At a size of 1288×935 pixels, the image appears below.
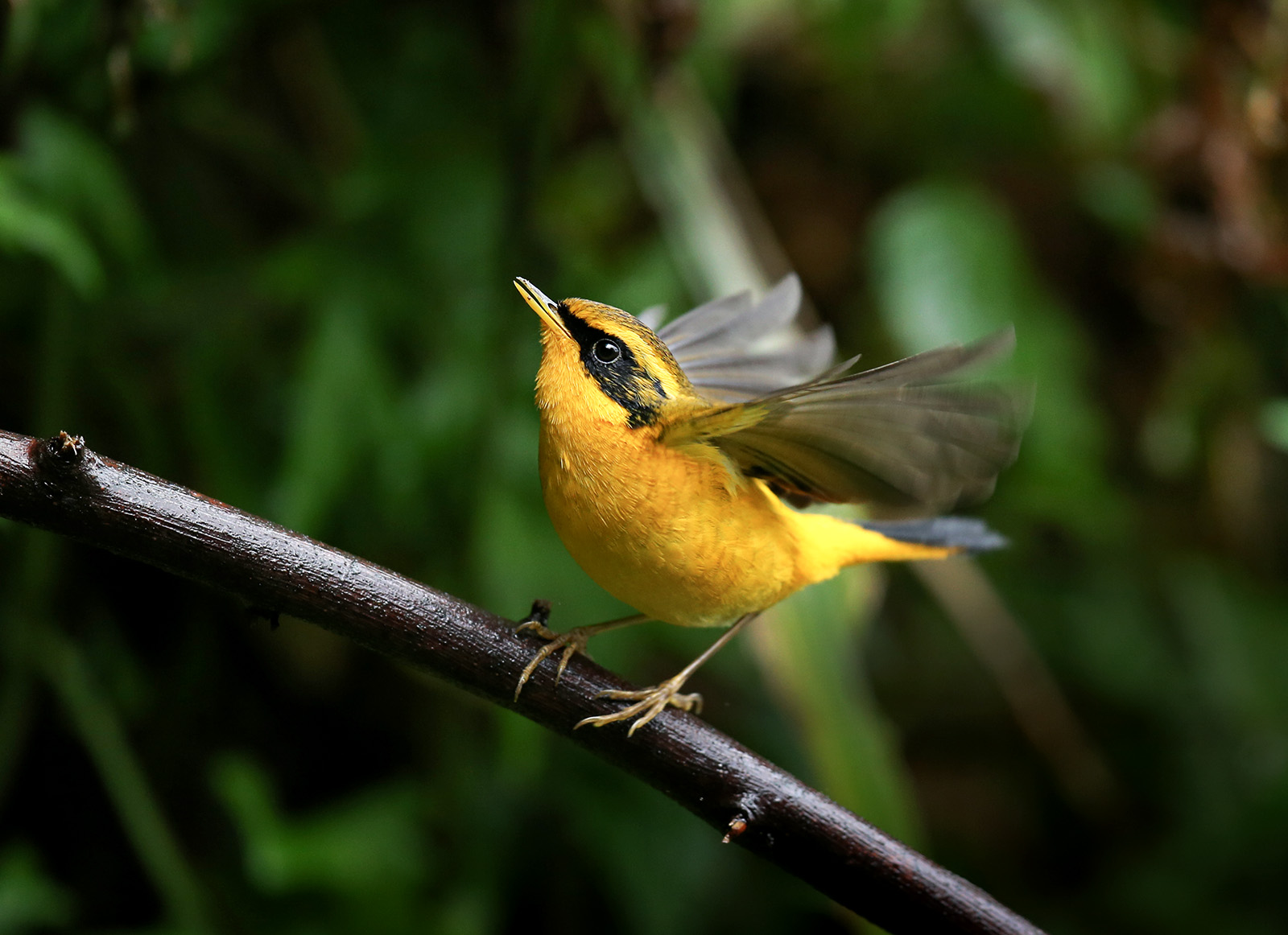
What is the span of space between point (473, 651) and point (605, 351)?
450 millimetres

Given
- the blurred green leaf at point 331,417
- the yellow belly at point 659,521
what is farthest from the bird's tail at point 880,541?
the blurred green leaf at point 331,417

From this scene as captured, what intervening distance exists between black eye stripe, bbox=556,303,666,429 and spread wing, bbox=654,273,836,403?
0.35 metres

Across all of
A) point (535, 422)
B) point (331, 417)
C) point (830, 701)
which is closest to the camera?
point (830, 701)

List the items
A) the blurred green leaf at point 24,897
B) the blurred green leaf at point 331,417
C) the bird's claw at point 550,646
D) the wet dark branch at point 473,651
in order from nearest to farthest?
1. the wet dark branch at point 473,651
2. the bird's claw at point 550,646
3. the blurred green leaf at point 24,897
4. the blurred green leaf at point 331,417

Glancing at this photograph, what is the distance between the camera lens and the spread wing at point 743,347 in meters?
1.91

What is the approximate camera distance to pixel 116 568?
8.77 feet

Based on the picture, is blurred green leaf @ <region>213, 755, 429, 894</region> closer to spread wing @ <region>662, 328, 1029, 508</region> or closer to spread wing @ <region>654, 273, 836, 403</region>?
spread wing @ <region>654, 273, 836, 403</region>

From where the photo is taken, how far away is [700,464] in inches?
60.5

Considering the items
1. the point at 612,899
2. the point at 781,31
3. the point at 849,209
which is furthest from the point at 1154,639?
the point at 781,31

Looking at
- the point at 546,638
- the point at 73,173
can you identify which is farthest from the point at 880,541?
the point at 73,173

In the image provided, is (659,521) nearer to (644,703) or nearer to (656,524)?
(656,524)

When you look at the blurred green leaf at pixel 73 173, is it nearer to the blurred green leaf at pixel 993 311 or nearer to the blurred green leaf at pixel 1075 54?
the blurred green leaf at pixel 993 311

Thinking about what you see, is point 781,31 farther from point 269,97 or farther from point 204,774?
point 204,774

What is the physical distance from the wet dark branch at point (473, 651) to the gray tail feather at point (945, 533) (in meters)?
0.59
